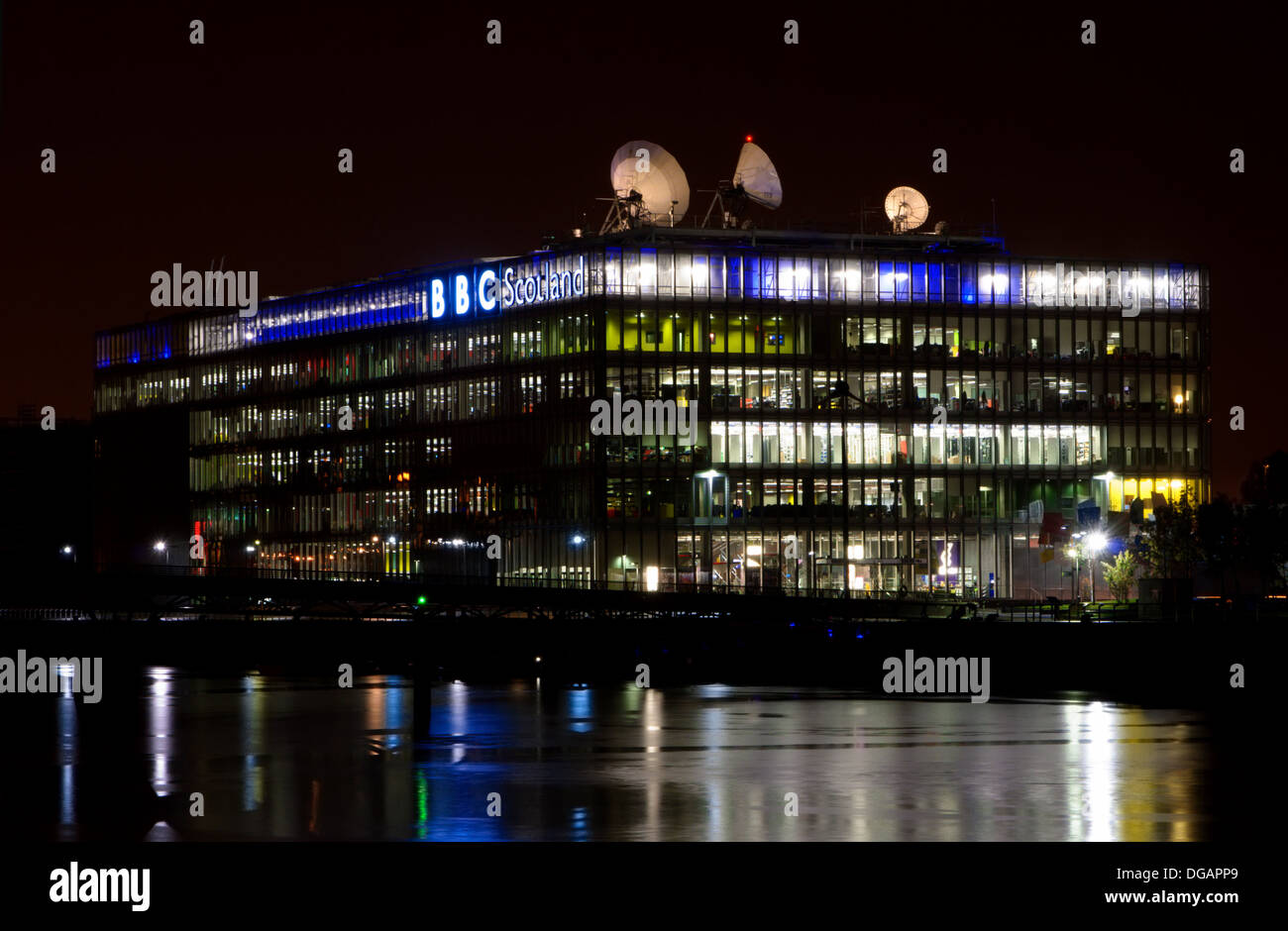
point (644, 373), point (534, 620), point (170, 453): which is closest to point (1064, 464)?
point (644, 373)

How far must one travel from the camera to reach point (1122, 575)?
5148 inches

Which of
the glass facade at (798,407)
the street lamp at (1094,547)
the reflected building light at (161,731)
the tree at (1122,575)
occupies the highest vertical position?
the glass facade at (798,407)

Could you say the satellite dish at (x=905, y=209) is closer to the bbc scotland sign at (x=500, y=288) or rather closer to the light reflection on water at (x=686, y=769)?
the bbc scotland sign at (x=500, y=288)

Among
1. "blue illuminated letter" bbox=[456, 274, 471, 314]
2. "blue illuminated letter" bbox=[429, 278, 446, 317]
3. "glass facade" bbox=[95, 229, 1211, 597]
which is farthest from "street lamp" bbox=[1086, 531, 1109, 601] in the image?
"blue illuminated letter" bbox=[429, 278, 446, 317]

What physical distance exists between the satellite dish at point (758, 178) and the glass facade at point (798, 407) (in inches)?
151

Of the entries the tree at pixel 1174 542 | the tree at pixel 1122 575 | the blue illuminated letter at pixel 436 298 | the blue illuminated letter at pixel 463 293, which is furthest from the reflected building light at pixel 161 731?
the tree at pixel 1174 542

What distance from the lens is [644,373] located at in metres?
143

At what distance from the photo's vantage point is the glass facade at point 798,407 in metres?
142

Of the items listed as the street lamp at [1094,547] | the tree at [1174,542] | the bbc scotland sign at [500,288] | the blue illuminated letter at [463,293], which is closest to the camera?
the tree at [1174,542]

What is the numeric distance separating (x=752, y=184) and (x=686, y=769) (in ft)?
314

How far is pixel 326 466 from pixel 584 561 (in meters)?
38.8

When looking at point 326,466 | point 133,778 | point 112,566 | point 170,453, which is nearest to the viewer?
point 133,778
